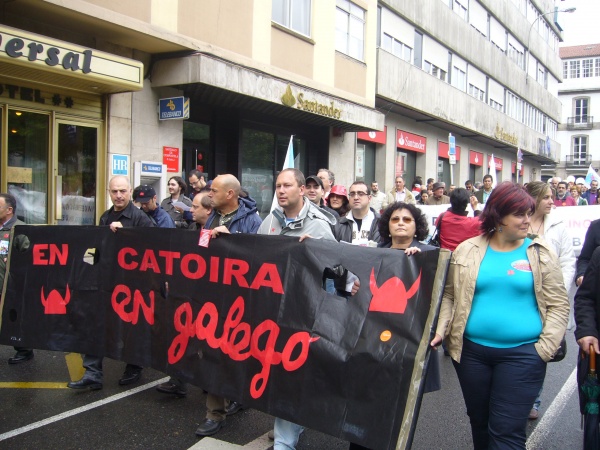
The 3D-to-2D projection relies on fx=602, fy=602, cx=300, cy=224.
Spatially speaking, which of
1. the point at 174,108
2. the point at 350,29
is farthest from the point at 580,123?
the point at 174,108

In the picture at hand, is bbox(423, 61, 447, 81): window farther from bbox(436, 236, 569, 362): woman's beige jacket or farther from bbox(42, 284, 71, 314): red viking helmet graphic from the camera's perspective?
bbox(436, 236, 569, 362): woman's beige jacket

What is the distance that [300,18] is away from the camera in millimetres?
15117

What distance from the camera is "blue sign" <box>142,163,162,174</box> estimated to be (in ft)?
38.4

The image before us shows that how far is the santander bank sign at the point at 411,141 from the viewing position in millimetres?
21906

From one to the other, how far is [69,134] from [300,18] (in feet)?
22.8

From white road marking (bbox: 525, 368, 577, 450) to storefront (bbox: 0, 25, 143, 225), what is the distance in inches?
312

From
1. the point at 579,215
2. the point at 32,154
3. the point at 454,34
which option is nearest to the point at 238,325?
the point at 32,154

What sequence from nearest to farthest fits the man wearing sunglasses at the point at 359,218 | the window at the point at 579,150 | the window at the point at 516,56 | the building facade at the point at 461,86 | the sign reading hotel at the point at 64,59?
the man wearing sunglasses at the point at 359,218, the sign reading hotel at the point at 64,59, the building facade at the point at 461,86, the window at the point at 516,56, the window at the point at 579,150

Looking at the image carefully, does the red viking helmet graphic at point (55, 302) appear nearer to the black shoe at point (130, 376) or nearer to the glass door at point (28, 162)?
the black shoe at point (130, 376)

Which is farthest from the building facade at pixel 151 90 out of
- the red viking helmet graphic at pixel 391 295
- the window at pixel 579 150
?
the window at pixel 579 150

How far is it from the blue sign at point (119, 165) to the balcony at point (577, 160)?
63.8 m

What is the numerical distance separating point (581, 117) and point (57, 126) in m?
67.3

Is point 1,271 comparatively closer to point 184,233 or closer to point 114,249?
point 114,249

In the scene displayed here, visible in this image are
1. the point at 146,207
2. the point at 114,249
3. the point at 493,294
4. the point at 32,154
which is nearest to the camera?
the point at 493,294
